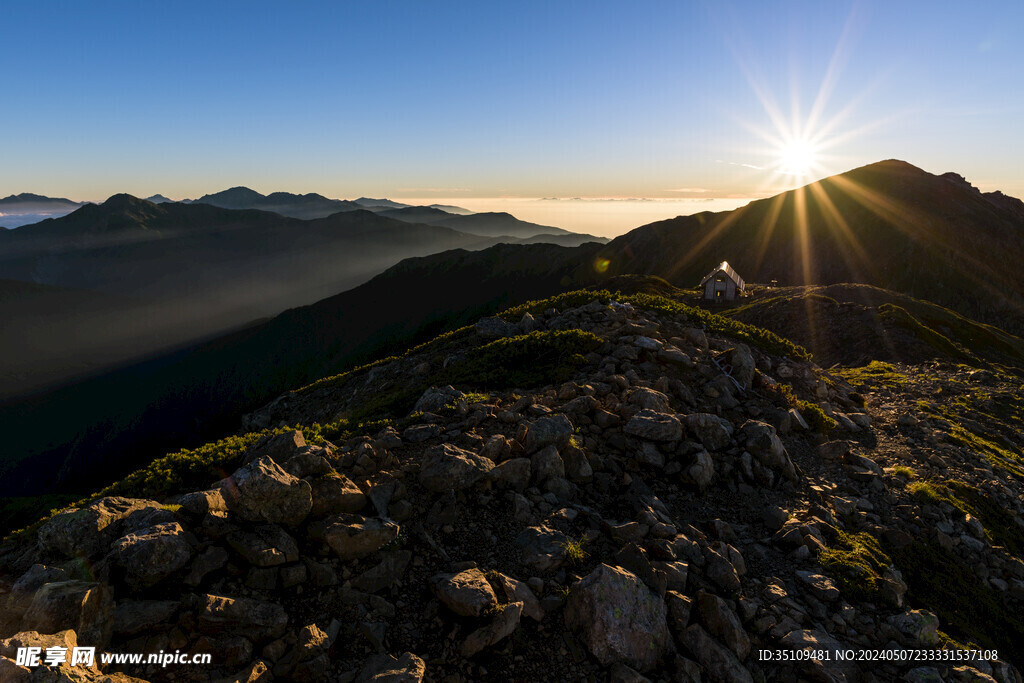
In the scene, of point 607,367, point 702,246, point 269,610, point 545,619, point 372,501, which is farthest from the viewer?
point 702,246

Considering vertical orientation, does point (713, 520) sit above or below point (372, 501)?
below

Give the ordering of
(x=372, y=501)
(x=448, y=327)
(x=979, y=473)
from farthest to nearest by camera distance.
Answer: (x=448, y=327), (x=979, y=473), (x=372, y=501)

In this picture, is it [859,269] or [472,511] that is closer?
[472,511]

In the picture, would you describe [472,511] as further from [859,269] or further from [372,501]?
[859,269]

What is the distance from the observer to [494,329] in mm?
23453

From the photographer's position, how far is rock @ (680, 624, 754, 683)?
610 cm

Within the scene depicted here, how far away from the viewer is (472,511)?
26.0 feet

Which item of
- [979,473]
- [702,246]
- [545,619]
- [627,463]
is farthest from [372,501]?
[702,246]

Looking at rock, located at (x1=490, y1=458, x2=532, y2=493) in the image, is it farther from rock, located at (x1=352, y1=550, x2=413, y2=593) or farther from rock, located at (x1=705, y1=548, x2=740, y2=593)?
rock, located at (x1=705, y1=548, x2=740, y2=593)

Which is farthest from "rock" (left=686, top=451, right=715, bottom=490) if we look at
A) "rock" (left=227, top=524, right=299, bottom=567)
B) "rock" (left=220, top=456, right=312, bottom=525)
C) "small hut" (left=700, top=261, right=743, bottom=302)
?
"small hut" (left=700, top=261, right=743, bottom=302)

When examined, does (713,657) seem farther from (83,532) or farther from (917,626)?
(83,532)

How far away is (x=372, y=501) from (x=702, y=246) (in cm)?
13648

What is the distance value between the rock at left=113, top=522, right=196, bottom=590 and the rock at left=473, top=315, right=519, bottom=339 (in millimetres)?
17528

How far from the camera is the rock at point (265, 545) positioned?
613 cm
